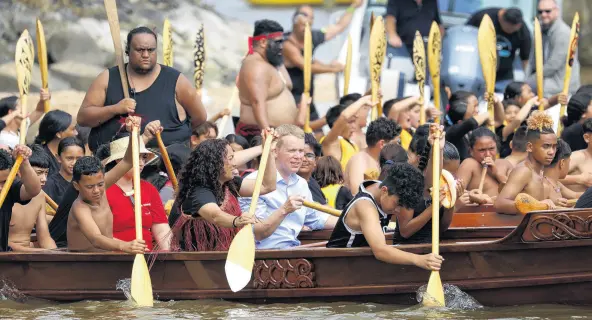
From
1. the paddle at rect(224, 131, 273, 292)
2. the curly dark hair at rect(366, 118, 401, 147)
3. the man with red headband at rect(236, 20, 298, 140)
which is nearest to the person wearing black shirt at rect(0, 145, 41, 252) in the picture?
the paddle at rect(224, 131, 273, 292)

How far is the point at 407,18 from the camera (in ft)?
55.0

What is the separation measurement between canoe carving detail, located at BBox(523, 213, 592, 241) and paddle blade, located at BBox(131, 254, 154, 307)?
2327 mm

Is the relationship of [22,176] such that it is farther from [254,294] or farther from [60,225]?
[254,294]

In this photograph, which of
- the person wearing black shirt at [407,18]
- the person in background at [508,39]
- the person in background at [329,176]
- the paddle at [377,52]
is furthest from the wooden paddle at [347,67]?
the person in background at [329,176]

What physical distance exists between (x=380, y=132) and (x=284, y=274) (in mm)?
2843

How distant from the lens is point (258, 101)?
12.9 metres

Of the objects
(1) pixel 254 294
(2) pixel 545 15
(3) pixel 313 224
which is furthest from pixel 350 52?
(1) pixel 254 294

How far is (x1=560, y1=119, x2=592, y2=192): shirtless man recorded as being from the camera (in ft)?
39.0

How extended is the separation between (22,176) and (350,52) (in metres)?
5.77

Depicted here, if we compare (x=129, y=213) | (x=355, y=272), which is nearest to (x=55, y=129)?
(x=129, y=213)

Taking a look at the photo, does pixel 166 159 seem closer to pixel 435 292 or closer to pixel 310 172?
pixel 310 172

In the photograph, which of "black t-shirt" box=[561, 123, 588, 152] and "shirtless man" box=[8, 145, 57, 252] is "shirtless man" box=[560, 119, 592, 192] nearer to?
"black t-shirt" box=[561, 123, 588, 152]

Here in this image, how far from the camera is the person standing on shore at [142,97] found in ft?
35.5

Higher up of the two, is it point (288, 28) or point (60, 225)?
point (288, 28)
